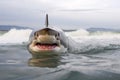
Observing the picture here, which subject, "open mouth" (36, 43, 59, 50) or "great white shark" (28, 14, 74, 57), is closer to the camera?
"great white shark" (28, 14, 74, 57)

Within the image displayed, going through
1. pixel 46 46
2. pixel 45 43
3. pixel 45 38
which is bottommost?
pixel 46 46

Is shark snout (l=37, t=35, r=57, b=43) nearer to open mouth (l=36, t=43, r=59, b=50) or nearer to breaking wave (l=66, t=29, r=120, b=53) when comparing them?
open mouth (l=36, t=43, r=59, b=50)

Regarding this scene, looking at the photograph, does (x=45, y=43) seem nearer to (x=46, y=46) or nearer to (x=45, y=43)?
(x=45, y=43)

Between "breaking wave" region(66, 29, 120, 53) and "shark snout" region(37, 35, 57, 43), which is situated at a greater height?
"shark snout" region(37, 35, 57, 43)

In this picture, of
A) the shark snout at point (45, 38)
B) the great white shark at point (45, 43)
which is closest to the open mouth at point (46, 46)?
the great white shark at point (45, 43)

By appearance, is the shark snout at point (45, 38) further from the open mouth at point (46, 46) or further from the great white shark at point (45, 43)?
the open mouth at point (46, 46)

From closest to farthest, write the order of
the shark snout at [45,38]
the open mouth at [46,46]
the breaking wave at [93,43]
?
the shark snout at [45,38] → the open mouth at [46,46] → the breaking wave at [93,43]

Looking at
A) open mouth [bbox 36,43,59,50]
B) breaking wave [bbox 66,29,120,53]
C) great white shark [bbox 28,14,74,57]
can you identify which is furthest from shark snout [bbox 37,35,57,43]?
breaking wave [bbox 66,29,120,53]

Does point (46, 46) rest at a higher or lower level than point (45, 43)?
lower

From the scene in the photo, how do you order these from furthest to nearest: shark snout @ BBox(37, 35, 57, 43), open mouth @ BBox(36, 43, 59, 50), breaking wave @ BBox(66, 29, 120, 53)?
breaking wave @ BBox(66, 29, 120, 53) → open mouth @ BBox(36, 43, 59, 50) → shark snout @ BBox(37, 35, 57, 43)

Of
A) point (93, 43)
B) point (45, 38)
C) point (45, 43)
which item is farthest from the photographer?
point (93, 43)

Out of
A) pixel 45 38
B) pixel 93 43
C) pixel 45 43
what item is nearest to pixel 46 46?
pixel 45 43

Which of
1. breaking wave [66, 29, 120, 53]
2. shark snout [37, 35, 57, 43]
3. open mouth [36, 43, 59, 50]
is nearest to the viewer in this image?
shark snout [37, 35, 57, 43]

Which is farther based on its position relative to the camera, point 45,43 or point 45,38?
point 45,43
